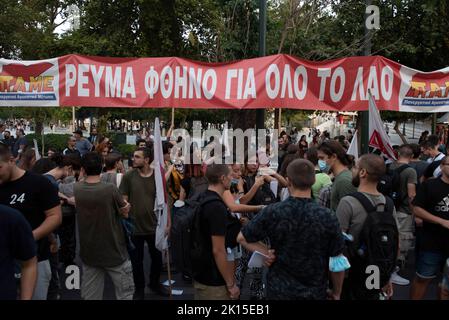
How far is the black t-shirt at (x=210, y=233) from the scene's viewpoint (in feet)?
10.9

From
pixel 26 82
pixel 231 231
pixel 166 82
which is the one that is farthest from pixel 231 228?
pixel 26 82

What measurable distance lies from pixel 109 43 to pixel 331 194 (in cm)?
1525

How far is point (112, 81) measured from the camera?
254 inches

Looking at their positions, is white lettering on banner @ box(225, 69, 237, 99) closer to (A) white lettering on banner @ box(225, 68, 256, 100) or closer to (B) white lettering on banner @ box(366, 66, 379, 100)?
(A) white lettering on banner @ box(225, 68, 256, 100)

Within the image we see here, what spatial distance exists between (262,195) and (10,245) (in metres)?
3.08

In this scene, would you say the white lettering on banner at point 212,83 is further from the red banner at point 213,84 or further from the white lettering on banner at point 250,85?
the white lettering on banner at point 250,85

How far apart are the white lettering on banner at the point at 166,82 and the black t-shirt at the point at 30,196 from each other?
10.6ft

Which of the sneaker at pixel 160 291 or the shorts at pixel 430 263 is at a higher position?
the shorts at pixel 430 263

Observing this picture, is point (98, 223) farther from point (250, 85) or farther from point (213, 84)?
point (250, 85)

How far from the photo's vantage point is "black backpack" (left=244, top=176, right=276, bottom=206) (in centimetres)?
516

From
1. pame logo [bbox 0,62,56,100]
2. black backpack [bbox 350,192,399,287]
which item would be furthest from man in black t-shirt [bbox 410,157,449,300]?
pame logo [bbox 0,62,56,100]

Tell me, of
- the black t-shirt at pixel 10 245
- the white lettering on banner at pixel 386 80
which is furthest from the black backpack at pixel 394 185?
the black t-shirt at pixel 10 245

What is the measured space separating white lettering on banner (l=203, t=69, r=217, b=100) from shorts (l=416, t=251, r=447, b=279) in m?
3.48
